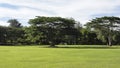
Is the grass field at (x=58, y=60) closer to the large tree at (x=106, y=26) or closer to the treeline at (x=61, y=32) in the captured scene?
the treeline at (x=61, y=32)

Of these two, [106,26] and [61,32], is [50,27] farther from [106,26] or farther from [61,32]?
[106,26]

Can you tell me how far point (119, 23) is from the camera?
289 ft

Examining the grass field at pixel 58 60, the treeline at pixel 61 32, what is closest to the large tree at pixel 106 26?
the treeline at pixel 61 32

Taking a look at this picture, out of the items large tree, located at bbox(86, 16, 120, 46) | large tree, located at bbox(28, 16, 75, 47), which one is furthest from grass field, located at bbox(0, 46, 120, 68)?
large tree, located at bbox(86, 16, 120, 46)

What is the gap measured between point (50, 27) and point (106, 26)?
64.0 ft

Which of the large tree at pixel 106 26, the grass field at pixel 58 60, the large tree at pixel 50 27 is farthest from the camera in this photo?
the large tree at pixel 106 26

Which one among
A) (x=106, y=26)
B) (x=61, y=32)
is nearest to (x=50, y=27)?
(x=61, y=32)

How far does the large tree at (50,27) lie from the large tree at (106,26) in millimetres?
12952

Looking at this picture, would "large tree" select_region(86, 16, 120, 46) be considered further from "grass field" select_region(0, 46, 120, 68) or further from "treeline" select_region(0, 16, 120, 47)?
"grass field" select_region(0, 46, 120, 68)

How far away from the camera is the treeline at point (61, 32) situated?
77062 mm

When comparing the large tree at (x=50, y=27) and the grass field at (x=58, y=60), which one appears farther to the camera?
the large tree at (x=50, y=27)

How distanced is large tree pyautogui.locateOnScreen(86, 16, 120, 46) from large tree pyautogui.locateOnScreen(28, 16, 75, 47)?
1295 cm

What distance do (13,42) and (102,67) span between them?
8134 centimetres

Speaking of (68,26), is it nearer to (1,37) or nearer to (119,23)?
(119,23)
